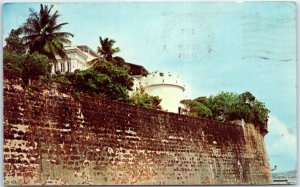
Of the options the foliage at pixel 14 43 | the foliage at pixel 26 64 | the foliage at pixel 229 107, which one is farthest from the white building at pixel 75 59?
the foliage at pixel 229 107

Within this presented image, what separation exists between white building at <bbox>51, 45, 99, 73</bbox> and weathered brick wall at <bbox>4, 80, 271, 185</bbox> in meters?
0.23

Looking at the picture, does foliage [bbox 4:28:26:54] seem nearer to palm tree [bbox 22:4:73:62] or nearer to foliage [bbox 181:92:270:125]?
palm tree [bbox 22:4:73:62]

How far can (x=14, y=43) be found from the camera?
638 centimetres

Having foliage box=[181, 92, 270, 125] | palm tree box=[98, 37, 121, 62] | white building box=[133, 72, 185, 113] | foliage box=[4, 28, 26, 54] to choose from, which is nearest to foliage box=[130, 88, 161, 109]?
white building box=[133, 72, 185, 113]

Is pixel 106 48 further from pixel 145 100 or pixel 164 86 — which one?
pixel 145 100

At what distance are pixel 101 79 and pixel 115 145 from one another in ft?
2.19

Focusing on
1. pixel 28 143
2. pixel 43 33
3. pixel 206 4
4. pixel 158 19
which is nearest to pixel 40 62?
pixel 43 33

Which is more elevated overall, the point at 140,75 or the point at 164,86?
the point at 140,75

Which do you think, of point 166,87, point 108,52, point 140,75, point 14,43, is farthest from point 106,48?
point 14,43

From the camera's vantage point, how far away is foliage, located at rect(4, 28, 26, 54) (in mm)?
6359

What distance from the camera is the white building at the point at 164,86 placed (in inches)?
262

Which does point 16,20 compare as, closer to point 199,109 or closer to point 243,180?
point 199,109

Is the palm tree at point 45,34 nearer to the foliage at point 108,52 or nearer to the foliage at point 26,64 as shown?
the foliage at point 26,64

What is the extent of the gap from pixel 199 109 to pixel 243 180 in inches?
33.4
